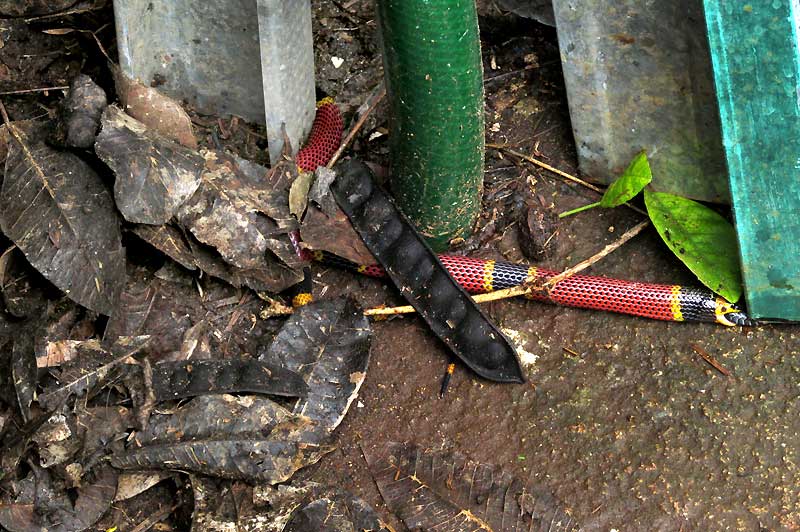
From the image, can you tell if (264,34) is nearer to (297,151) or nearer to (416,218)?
(297,151)

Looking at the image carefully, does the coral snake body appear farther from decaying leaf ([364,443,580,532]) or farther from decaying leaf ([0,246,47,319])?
decaying leaf ([0,246,47,319])

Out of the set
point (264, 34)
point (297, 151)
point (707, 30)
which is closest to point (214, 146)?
point (297, 151)

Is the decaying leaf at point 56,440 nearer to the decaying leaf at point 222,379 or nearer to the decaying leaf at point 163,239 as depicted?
the decaying leaf at point 222,379

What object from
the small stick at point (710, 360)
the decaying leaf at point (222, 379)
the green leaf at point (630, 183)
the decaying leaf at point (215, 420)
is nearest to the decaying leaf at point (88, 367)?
the decaying leaf at point (222, 379)

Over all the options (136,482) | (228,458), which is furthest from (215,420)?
(136,482)

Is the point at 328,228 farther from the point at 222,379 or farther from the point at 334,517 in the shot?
the point at 334,517

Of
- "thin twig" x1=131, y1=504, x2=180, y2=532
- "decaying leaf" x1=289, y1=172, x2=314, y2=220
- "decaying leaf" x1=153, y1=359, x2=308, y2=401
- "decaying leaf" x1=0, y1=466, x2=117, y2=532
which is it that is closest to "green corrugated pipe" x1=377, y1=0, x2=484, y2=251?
"decaying leaf" x1=289, y1=172, x2=314, y2=220
